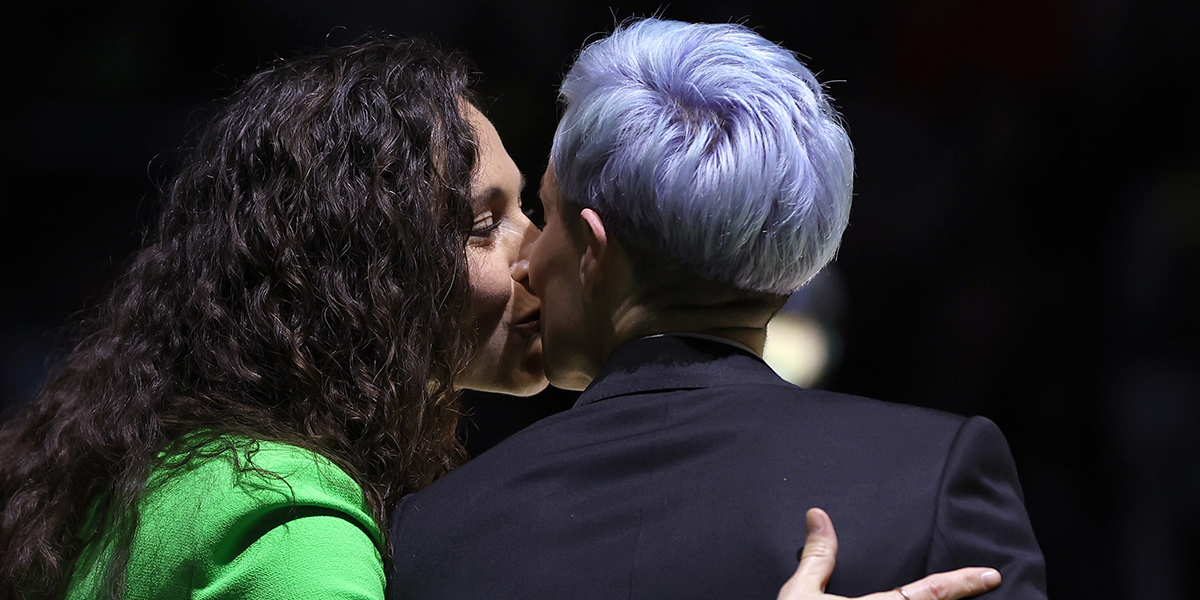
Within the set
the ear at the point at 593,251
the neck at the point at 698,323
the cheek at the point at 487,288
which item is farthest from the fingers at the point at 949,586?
the cheek at the point at 487,288

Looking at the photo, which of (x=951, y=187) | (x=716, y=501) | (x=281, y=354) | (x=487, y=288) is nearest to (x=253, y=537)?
(x=281, y=354)

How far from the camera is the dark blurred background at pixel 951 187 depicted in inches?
126

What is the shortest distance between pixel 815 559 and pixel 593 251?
0.50m

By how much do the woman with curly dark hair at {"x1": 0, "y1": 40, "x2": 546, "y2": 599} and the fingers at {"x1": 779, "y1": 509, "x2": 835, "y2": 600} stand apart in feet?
1.46

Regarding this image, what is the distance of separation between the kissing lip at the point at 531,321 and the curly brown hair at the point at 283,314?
0.50 feet

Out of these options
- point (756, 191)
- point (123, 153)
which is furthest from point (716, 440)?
point (123, 153)

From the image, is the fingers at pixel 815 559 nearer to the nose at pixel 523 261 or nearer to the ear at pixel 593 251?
the ear at pixel 593 251

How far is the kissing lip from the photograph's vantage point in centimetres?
170

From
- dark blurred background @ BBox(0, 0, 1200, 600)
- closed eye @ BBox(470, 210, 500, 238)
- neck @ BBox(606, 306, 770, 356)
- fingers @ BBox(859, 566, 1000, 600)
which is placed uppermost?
neck @ BBox(606, 306, 770, 356)

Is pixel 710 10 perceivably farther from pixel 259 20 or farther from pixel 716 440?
pixel 716 440

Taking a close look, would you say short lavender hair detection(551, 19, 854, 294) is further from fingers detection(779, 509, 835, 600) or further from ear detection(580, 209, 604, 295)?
fingers detection(779, 509, 835, 600)

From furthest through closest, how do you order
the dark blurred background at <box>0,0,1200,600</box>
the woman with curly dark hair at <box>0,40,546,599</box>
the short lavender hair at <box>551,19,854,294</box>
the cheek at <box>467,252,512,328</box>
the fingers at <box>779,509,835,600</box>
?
the dark blurred background at <box>0,0,1200,600</box>
the cheek at <box>467,252,512,328</box>
the short lavender hair at <box>551,19,854,294</box>
the woman with curly dark hair at <box>0,40,546,599</box>
the fingers at <box>779,509,835,600</box>

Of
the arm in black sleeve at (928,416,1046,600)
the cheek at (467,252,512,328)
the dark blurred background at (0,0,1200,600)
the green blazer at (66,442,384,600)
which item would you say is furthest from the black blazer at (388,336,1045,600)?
the dark blurred background at (0,0,1200,600)

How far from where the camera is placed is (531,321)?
1.71m
